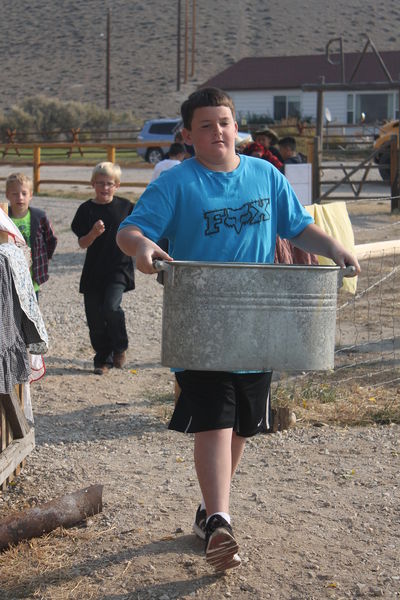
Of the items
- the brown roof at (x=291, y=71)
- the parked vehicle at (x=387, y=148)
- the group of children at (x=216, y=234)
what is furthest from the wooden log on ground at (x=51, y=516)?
the brown roof at (x=291, y=71)

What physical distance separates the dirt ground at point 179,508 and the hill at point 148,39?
204ft

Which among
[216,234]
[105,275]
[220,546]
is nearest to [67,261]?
[105,275]

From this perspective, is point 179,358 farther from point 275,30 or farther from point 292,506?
point 275,30

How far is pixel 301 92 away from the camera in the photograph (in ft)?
179

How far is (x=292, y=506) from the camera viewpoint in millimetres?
4387

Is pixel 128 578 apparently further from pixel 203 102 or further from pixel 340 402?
pixel 340 402

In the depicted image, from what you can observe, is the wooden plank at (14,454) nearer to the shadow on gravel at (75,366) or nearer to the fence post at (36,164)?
the shadow on gravel at (75,366)

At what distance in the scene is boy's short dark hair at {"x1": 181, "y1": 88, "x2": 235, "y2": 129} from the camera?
143 inches

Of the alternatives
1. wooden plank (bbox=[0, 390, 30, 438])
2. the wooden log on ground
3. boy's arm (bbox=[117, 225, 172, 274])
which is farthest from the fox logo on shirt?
wooden plank (bbox=[0, 390, 30, 438])

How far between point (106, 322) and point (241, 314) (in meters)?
4.17

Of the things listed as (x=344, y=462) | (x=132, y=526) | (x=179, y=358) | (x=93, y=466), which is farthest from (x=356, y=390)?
(x=179, y=358)

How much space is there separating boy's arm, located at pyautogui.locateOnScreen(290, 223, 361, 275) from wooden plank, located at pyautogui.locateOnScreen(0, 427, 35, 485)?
5.48 feet

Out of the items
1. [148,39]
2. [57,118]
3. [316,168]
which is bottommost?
[316,168]

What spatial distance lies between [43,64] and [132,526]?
259ft
